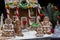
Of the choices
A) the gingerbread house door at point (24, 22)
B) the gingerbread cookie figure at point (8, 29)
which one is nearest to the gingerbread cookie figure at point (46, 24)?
the gingerbread cookie figure at point (8, 29)

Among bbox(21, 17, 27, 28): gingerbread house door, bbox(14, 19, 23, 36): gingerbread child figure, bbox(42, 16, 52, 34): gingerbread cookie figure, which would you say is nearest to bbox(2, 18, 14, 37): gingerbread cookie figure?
bbox(14, 19, 23, 36): gingerbread child figure

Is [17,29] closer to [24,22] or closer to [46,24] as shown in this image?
[46,24]

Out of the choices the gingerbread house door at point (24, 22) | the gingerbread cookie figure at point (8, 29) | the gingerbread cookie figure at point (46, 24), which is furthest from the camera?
the gingerbread house door at point (24, 22)

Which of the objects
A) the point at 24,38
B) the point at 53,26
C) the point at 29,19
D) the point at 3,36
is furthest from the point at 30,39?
the point at 29,19

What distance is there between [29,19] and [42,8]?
0.80 feet

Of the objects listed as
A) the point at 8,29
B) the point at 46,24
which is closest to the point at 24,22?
the point at 46,24

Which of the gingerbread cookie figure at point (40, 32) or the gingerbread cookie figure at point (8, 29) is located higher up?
the gingerbread cookie figure at point (8, 29)

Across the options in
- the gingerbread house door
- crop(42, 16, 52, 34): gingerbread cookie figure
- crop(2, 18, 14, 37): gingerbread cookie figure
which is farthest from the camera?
the gingerbread house door

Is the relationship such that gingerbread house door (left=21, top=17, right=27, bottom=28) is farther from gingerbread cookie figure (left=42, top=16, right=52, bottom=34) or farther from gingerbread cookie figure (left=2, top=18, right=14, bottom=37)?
gingerbread cookie figure (left=2, top=18, right=14, bottom=37)

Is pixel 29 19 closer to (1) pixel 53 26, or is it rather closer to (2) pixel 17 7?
(2) pixel 17 7

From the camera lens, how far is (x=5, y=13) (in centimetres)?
454

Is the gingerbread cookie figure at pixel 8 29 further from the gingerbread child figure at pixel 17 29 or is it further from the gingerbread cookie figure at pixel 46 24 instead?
the gingerbread cookie figure at pixel 46 24

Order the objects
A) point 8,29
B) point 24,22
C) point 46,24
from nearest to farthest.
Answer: point 8,29 < point 46,24 < point 24,22

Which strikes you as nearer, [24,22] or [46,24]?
[46,24]
